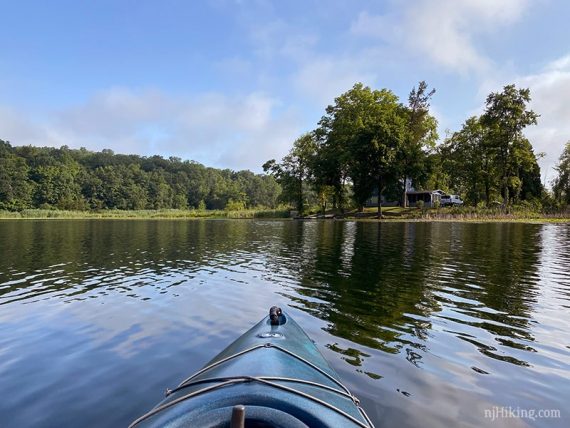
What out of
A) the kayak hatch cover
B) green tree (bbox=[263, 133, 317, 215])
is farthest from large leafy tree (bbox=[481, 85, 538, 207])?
the kayak hatch cover

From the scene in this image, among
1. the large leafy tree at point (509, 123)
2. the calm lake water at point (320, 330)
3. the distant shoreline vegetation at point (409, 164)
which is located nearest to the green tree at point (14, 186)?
the distant shoreline vegetation at point (409, 164)

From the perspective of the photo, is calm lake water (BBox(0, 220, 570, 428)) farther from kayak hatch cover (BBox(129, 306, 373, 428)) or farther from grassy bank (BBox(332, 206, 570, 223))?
grassy bank (BBox(332, 206, 570, 223))

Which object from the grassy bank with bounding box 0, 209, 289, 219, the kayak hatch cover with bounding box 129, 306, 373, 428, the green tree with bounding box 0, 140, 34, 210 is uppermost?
the green tree with bounding box 0, 140, 34, 210

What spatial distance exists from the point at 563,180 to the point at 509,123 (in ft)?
52.0

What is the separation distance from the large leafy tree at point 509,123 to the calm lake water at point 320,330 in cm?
4759

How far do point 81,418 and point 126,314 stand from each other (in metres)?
4.89

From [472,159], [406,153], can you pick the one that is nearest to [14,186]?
[406,153]

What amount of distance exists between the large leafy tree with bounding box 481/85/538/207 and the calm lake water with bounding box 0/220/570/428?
4759cm

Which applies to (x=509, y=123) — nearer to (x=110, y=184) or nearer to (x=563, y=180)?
(x=563, y=180)

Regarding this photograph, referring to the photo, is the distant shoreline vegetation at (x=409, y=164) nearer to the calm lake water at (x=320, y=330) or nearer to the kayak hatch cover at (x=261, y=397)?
the calm lake water at (x=320, y=330)

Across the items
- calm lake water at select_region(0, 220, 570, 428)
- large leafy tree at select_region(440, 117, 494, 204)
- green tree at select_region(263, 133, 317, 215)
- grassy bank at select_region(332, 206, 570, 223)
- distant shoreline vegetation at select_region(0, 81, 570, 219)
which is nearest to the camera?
calm lake water at select_region(0, 220, 570, 428)

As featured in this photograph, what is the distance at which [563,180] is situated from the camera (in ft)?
204

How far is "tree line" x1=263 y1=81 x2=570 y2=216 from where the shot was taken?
182 ft

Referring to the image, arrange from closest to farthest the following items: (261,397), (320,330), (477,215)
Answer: (261,397), (320,330), (477,215)
